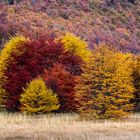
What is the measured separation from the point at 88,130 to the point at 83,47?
21734 millimetres

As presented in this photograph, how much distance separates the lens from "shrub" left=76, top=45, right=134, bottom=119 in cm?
3728

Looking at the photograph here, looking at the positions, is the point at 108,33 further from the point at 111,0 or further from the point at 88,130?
the point at 88,130

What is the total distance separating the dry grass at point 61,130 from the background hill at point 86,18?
2592 inches

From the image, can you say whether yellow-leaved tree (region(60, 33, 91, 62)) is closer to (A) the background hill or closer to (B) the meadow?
(B) the meadow

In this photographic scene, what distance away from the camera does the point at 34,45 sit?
1785 inches

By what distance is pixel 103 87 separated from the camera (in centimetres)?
3766

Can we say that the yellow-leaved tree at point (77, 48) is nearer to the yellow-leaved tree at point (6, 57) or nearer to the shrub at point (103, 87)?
the yellow-leaved tree at point (6, 57)

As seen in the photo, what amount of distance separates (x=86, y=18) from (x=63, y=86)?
8760 cm

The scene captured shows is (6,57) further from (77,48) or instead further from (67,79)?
(77,48)

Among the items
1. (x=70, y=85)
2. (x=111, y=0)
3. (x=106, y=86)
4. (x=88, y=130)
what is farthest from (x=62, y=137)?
(x=111, y=0)

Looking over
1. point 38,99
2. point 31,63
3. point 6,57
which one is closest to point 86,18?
point 6,57

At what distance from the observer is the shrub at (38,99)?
38750 mm

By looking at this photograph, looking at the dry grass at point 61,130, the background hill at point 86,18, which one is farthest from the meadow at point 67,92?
the background hill at point 86,18

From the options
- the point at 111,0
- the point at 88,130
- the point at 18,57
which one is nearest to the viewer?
the point at 88,130
